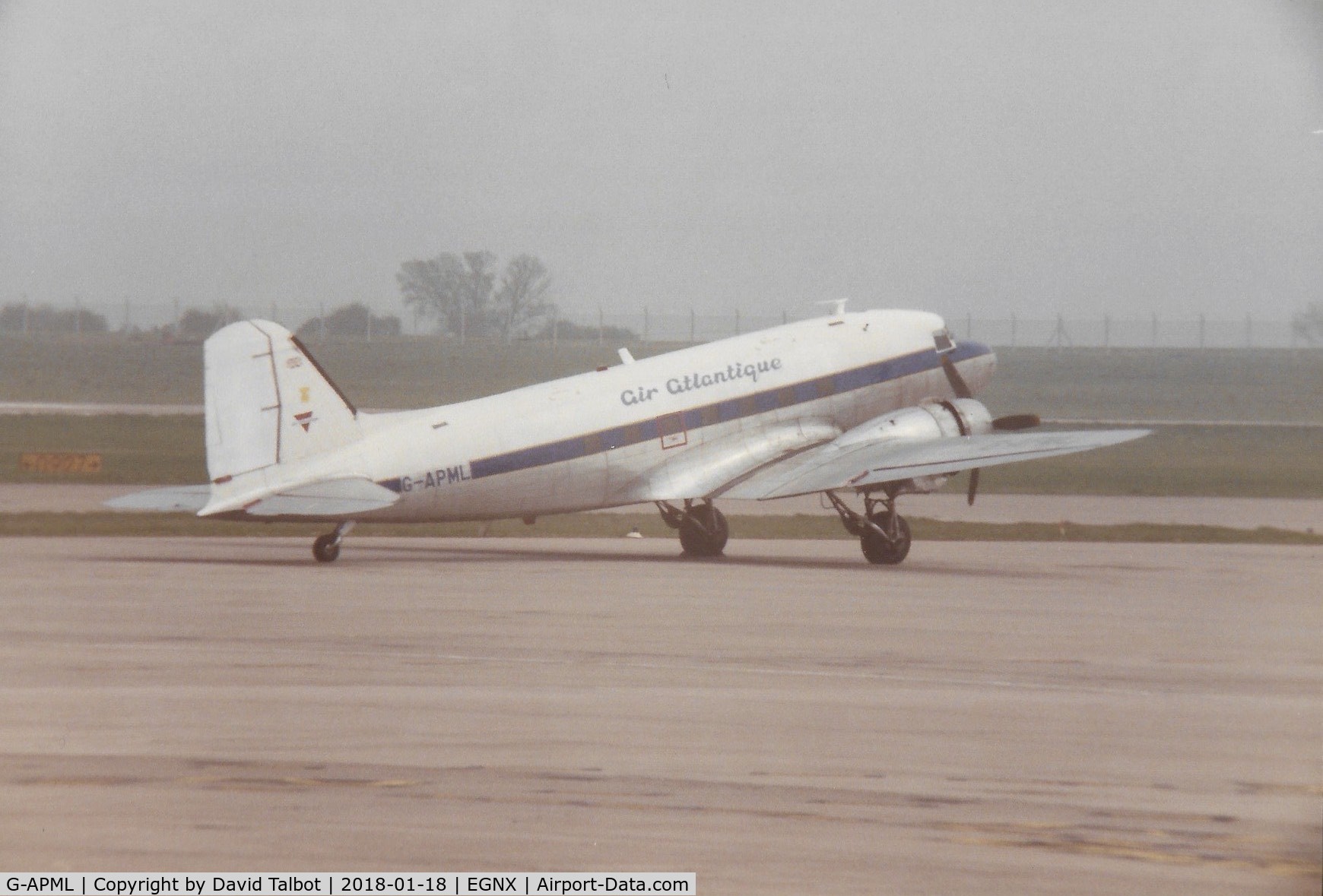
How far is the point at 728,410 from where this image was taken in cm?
3034

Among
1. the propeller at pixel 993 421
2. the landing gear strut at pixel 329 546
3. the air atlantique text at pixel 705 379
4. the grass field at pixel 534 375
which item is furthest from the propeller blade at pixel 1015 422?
the landing gear strut at pixel 329 546

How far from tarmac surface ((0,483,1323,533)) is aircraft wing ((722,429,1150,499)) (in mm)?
7492

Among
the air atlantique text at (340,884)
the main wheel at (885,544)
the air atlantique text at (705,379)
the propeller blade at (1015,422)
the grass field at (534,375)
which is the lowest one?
the air atlantique text at (340,884)

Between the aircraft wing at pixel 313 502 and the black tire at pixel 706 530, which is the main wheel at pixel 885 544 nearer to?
the black tire at pixel 706 530

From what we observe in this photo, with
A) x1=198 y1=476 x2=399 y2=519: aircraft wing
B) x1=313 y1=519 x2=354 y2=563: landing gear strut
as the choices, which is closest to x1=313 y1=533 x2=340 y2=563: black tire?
x1=313 y1=519 x2=354 y2=563: landing gear strut

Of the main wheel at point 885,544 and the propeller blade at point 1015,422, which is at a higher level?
the propeller blade at point 1015,422

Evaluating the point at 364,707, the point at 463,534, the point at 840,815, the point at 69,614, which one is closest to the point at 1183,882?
the point at 840,815

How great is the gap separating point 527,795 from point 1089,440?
18091 millimetres

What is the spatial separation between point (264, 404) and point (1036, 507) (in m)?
22.8

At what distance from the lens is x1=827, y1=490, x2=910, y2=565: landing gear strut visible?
2916 centimetres

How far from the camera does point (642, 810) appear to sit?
1133cm

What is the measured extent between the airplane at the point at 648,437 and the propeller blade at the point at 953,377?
0.15ft

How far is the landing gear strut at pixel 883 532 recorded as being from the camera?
29156 mm

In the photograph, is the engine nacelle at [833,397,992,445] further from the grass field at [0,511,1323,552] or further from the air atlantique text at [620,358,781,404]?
the grass field at [0,511,1323,552]
